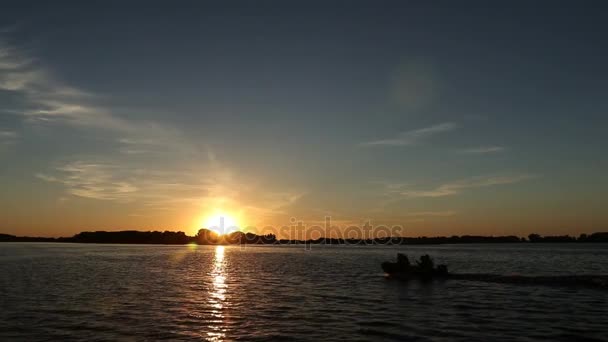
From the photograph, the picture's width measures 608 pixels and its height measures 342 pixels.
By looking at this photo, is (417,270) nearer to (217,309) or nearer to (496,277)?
(496,277)

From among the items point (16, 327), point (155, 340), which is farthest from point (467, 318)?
point (16, 327)

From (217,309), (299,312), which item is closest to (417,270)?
(299,312)

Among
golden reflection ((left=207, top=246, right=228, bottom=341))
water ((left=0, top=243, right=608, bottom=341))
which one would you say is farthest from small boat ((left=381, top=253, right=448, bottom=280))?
golden reflection ((left=207, top=246, right=228, bottom=341))

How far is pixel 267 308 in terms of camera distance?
41188 millimetres

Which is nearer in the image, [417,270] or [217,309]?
[217,309]

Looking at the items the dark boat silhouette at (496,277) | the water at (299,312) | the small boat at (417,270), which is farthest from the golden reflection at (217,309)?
the dark boat silhouette at (496,277)

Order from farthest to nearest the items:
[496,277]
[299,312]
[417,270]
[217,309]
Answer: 1. [417,270]
2. [496,277]
3. [217,309]
4. [299,312]

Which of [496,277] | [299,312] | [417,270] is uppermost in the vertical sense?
[417,270]

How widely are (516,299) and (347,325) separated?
77.6 feet

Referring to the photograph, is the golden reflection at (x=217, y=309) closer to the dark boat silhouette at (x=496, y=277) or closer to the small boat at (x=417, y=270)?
the small boat at (x=417, y=270)

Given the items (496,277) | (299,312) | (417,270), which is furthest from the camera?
(417,270)

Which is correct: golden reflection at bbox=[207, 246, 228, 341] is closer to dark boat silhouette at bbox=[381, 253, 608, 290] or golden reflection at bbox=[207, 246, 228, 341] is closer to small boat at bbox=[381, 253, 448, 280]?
small boat at bbox=[381, 253, 448, 280]

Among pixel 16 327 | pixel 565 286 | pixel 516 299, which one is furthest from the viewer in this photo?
pixel 565 286

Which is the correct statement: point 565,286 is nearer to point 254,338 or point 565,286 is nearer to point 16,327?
point 254,338
